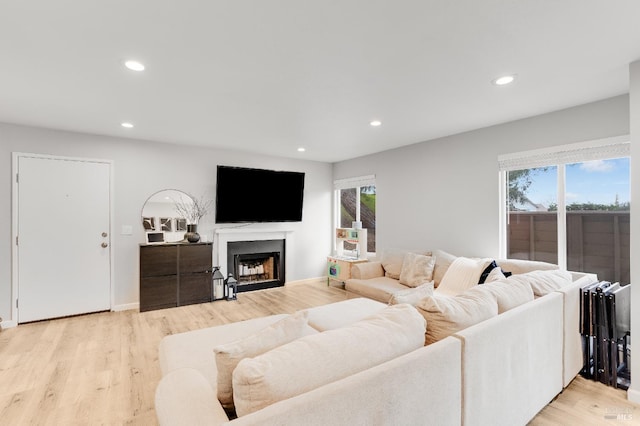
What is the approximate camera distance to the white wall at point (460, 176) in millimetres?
3088

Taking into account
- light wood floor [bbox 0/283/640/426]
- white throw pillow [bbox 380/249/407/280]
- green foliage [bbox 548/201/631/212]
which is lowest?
light wood floor [bbox 0/283/640/426]

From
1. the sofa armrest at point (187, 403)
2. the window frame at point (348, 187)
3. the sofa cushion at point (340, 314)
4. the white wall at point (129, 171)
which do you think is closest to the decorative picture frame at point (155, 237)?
the white wall at point (129, 171)

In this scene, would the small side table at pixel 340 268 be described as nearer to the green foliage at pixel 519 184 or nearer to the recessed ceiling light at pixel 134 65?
the green foliage at pixel 519 184

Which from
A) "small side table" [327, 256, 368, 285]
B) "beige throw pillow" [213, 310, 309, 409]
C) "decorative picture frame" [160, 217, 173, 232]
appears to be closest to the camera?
"beige throw pillow" [213, 310, 309, 409]

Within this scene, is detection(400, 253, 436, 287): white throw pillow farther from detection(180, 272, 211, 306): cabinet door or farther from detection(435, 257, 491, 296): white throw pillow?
detection(180, 272, 211, 306): cabinet door

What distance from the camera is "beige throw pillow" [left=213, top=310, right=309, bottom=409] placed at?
1.21m

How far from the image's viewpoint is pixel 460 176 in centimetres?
412

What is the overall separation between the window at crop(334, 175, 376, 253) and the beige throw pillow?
4.41 meters

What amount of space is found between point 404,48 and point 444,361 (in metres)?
1.83

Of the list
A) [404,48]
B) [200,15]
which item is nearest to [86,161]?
[200,15]

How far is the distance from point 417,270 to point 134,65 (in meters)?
3.67

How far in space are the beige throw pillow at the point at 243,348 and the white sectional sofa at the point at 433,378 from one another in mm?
63

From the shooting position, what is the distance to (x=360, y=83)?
2.52 metres

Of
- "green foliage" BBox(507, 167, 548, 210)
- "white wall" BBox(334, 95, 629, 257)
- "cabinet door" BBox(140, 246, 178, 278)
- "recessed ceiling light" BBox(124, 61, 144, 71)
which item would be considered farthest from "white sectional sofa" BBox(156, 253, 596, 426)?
"cabinet door" BBox(140, 246, 178, 278)
